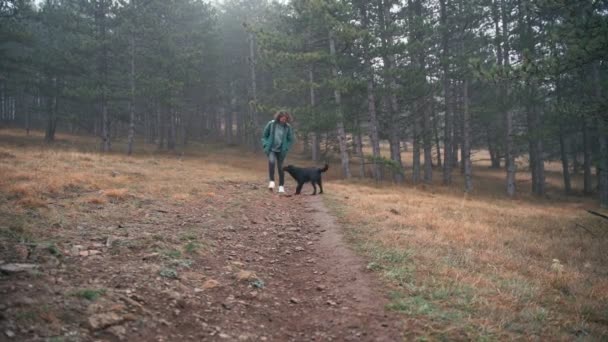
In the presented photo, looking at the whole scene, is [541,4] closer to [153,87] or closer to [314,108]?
[314,108]

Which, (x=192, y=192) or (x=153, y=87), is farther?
(x=153, y=87)

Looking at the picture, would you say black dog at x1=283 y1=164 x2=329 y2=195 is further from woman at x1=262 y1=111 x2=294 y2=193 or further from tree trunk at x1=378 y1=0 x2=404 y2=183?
tree trunk at x1=378 y1=0 x2=404 y2=183

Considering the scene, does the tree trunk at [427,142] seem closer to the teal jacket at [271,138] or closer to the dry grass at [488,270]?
the dry grass at [488,270]

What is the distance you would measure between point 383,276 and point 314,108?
15.0 metres

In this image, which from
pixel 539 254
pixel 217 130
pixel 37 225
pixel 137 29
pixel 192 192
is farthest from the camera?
pixel 217 130

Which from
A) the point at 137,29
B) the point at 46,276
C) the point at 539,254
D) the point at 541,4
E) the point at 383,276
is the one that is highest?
the point at 137,29

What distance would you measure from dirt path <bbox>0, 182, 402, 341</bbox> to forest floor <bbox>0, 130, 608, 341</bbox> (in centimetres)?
2

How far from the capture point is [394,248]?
235 inches

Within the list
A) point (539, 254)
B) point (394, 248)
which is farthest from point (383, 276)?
point (539, 254)

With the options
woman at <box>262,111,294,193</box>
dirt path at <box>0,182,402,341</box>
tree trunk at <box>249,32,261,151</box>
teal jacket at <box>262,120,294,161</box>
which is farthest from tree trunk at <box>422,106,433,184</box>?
dirt path at <box>0,182,402,341</box>

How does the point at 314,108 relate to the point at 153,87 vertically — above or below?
below

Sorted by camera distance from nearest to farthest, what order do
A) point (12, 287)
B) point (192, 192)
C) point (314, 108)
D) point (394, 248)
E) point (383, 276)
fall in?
point (12, 287), point (383, 276), point (394, 248), point (192, 192), point (314, 108)

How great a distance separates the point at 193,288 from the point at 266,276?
39.0 inches

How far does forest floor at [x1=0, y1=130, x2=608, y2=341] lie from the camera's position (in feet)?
10.7
